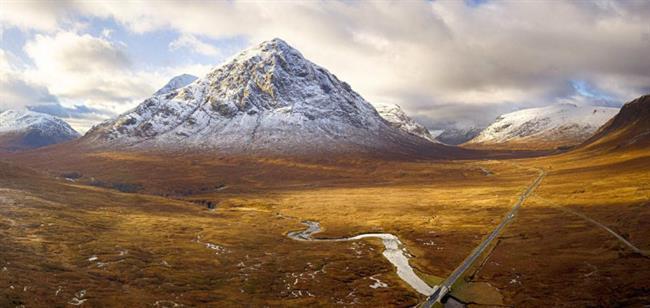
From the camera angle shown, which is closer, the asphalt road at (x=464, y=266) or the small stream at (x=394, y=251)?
the asphalt road at (x=464, y=266)

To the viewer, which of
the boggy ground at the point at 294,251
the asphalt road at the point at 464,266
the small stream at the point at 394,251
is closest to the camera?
the boggy ground at the point at 294,251

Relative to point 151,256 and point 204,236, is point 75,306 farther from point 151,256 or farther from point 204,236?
point 204,236

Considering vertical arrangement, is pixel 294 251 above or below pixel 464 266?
above

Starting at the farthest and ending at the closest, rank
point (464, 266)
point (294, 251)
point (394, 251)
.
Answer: point (394, 251) < point (294, 251) < point (464, 266)

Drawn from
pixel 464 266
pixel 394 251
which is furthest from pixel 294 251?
pixel 464 266

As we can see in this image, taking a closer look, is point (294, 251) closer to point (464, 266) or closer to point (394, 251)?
point (394, 251)

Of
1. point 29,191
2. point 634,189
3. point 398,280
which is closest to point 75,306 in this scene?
point 398,280

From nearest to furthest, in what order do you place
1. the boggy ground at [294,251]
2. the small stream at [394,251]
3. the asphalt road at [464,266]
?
the boggy ground at [294,251], the asphalt road at [464,266], the small stream at [394,251]

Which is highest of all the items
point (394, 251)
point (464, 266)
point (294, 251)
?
point (294, 251)
